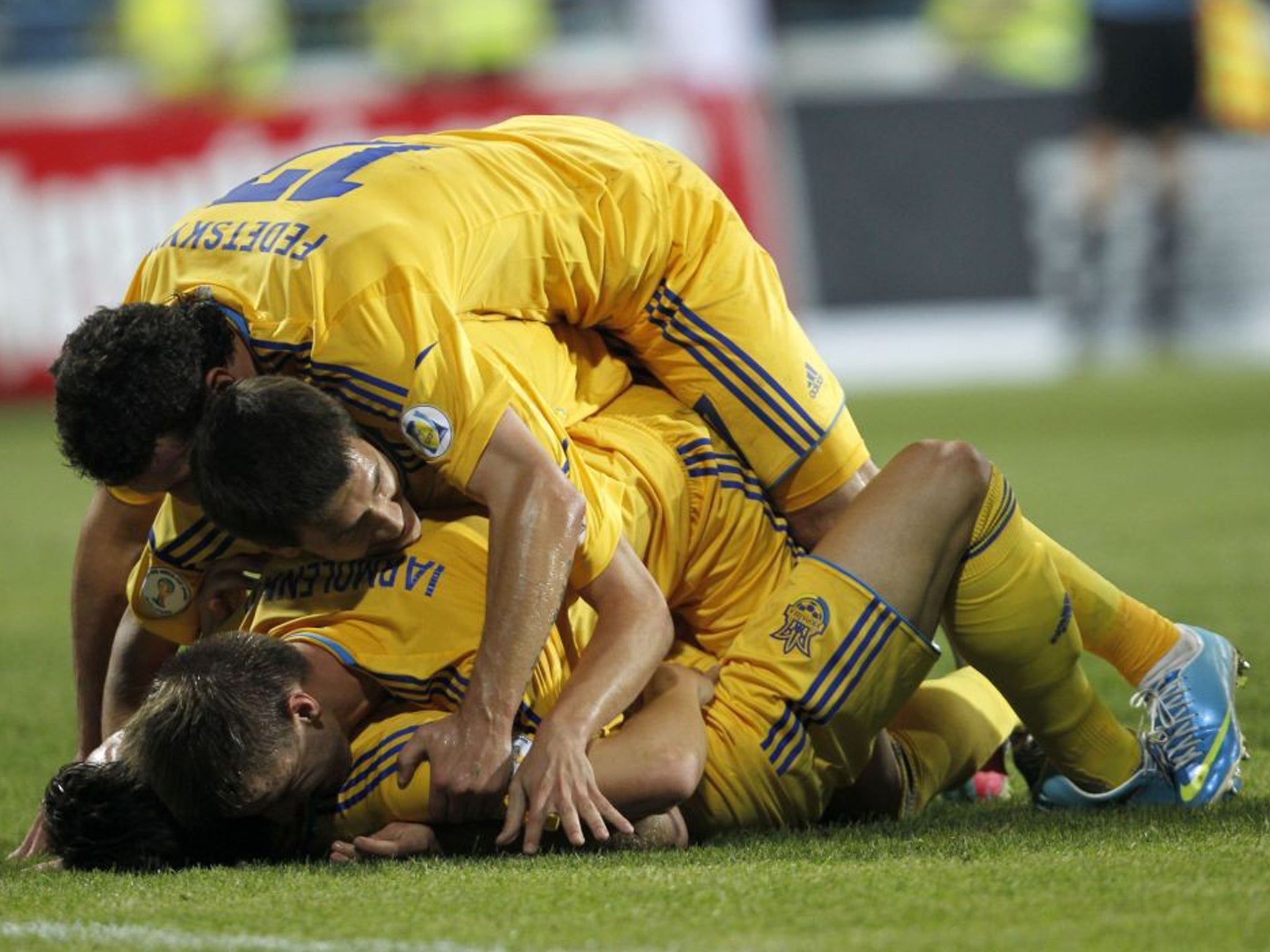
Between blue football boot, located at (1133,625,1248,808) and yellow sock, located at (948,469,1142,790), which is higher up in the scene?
yellow sock, located at (948,469,1142,790)

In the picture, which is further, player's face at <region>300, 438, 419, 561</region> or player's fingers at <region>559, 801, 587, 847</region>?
player's face at <region>300, 438, 419, 561</region>

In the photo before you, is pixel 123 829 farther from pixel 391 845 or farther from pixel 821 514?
pixel 821 514

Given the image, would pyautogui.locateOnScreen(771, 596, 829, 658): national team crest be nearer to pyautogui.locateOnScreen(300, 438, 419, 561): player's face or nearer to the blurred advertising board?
pyautogui.locateOnScreen(300, 438, 419, 561): player's face

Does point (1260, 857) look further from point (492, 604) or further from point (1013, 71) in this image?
point (1013, 71)

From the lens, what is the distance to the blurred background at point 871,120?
56.6ft

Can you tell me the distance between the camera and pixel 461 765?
3723mm

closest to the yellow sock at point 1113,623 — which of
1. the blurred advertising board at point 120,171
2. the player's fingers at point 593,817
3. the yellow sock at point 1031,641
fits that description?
the yellow sock at point 1031,641

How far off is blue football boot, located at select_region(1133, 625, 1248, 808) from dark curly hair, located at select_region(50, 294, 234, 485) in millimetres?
1952

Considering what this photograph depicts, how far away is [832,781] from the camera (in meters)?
4.02

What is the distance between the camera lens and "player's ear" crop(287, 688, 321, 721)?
378cm

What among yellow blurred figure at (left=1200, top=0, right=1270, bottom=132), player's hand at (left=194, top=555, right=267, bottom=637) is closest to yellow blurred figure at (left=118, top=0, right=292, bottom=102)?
yellow blurred figure at (left=1200, top=0, right=1270, bottom=132)

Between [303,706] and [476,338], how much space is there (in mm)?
874

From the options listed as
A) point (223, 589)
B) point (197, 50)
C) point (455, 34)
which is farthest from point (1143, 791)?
point (197, 50)

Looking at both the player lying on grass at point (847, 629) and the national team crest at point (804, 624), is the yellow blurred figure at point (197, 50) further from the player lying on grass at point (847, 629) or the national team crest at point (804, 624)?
the national team crest at point (804, 624)
